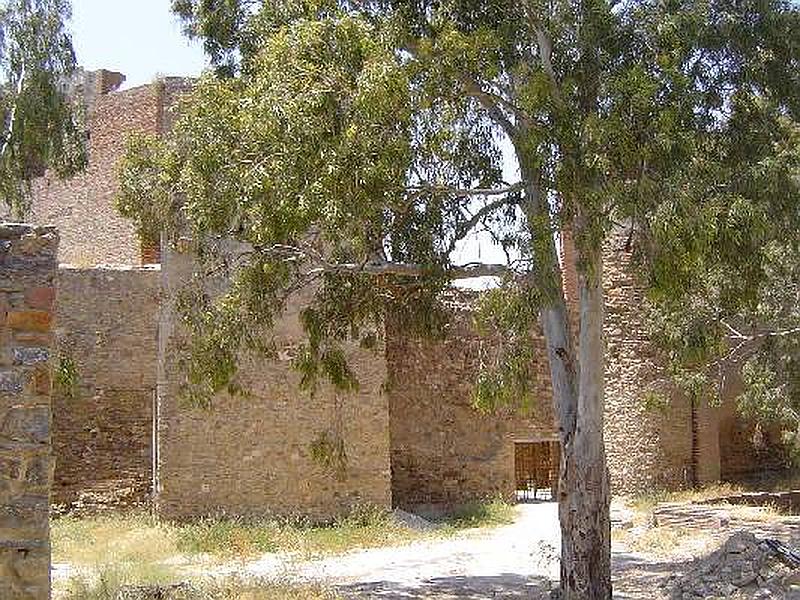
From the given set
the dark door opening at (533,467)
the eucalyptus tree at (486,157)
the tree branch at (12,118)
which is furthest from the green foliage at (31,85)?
the dark door opening at (533,467)

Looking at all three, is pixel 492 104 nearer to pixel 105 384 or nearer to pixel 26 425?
pixel 26 425

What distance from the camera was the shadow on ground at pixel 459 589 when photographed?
11836mm

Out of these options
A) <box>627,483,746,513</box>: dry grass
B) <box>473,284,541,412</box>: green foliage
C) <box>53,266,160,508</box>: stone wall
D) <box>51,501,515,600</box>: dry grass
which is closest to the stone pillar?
<box>473,284,541,412</box>: green foliage

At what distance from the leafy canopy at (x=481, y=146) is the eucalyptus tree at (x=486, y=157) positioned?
0.02m

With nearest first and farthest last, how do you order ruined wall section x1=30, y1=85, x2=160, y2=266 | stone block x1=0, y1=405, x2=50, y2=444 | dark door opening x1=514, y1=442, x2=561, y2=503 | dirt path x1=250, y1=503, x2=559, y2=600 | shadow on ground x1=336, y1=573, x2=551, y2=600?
1. stone block x1=0, y1=405, x2=50, y2=444
2. shadow on ground x1=336, y1=573, x2=551, y2=600
3. dirt path x1=250, y1=503, x2=559, y2=600
4. ruined wall section x1=30, y1=85, x2=160, y2=266
5. dark door opening x1=514, y1=442, x2=561, y2=503

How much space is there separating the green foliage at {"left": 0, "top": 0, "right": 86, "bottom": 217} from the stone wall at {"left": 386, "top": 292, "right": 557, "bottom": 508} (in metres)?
6.86

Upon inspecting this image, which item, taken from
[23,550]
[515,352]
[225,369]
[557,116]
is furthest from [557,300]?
[23,550]

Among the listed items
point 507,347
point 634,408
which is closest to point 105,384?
point 634,408

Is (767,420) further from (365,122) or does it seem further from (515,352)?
(365,122)

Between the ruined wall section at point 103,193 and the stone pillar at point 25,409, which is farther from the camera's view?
the ruined wall section at point 103,193

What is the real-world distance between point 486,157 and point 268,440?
24.6 ft

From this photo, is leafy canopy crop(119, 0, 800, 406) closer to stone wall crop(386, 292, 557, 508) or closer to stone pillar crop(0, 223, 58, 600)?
stone pillar crop(0, 223, 58, 600)

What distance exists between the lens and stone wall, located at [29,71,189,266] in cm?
2525

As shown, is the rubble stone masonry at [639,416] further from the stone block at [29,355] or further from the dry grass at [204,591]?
the stone block at [29,355]
